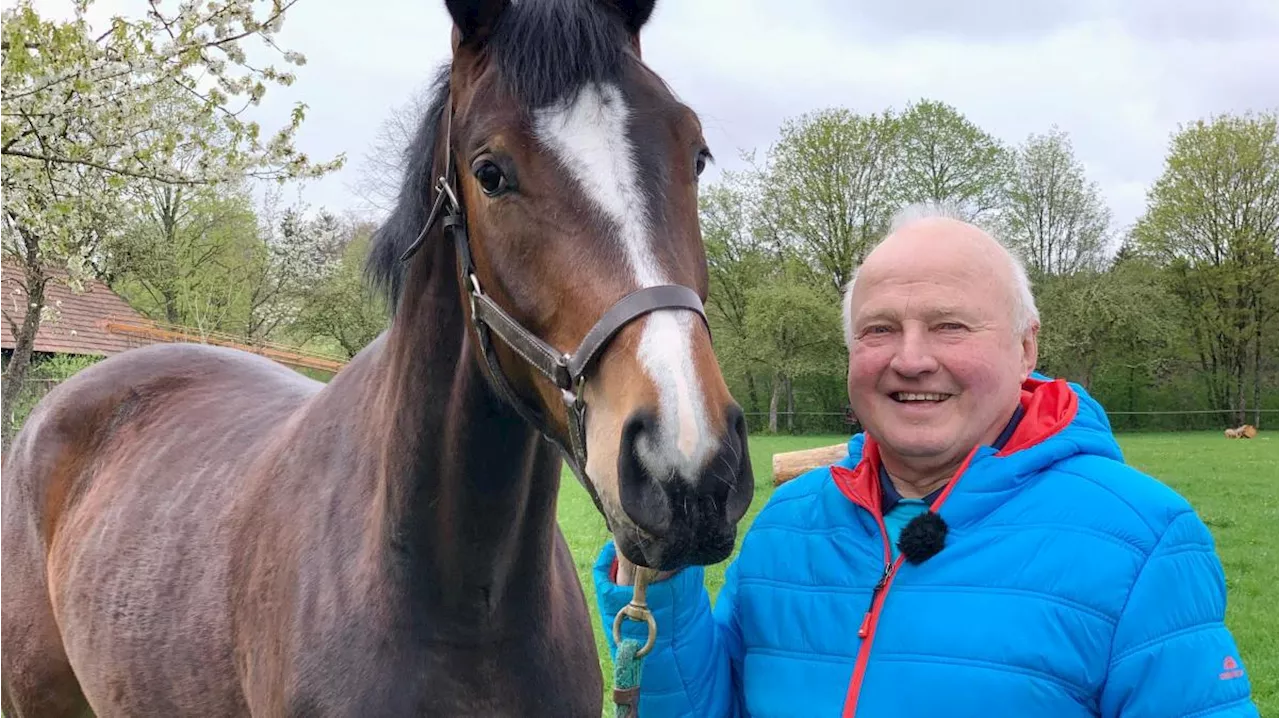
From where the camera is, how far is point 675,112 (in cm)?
182

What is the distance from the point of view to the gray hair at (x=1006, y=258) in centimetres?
187

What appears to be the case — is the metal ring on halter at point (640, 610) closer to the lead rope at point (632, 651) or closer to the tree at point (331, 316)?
the lead rope at point (632, 651)

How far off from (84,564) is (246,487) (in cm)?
115

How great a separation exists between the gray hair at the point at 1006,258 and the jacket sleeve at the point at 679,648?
633mm

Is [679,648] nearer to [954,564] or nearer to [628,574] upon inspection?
[628,574]

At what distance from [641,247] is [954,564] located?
2.70ft

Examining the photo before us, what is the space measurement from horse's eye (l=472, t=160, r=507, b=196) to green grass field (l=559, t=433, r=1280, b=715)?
82 centimetres

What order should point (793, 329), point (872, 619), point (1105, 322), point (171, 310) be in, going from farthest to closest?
1. point (793, 329)
2. point (1105, 322)
3. point (171, 310)
4. point (872, 619)

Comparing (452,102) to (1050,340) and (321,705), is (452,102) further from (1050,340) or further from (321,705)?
(1050,340)

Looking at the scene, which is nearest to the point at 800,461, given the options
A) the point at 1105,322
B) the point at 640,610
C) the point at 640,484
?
the point at 640,610

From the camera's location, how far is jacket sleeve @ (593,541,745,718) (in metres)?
1.87

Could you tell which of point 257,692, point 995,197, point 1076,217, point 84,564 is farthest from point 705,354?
point 1076,217

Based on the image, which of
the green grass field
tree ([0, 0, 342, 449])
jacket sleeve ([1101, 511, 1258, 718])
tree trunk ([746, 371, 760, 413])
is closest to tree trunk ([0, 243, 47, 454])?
tree ([0, 0, 342, 449])

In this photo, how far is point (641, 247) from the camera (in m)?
1.63
